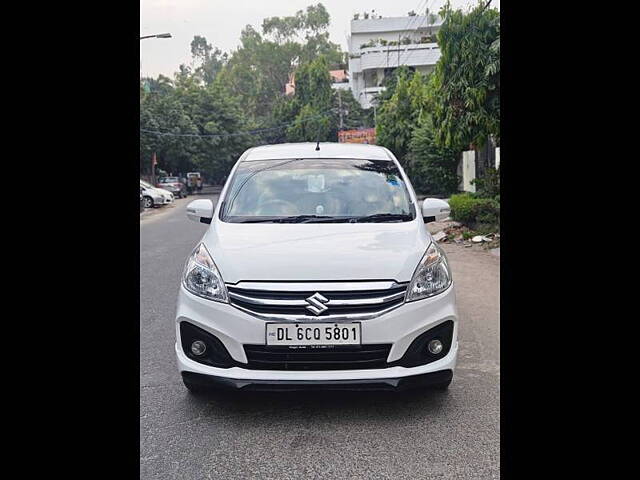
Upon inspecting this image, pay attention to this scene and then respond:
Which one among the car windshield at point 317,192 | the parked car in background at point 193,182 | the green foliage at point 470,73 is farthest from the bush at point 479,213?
Result: the parked car in background at point 193,182

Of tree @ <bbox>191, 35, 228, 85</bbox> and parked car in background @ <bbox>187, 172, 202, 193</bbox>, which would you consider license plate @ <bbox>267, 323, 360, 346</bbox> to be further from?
tree @ <bbox>191, 35, 228, 85</bbox>

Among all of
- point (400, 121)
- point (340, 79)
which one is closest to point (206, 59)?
point (340, 79)

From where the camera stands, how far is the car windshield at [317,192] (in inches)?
185

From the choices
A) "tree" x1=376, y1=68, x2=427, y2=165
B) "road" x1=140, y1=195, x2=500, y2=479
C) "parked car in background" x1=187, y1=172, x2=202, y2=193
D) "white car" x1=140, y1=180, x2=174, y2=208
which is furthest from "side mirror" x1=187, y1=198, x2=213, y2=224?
"parked car in background" x1=187, y1=172, x2=202, y2=193

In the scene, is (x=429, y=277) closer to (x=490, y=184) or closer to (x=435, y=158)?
(x=490, y=184)

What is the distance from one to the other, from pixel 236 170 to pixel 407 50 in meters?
48.7

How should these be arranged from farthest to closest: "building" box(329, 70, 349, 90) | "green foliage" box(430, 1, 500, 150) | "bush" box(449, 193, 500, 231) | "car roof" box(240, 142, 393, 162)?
"building" box(329, 70, 349, 90), "bush" box(449, 193, 500, 231), "green foliage" box(430, 1, 500, 150), "car roof" box(240, 142, 393, 162)

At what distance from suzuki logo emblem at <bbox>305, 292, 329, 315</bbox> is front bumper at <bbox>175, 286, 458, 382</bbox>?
0.24m

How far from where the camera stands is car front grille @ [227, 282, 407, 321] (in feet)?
12.3

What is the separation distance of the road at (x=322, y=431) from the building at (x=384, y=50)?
43983mm

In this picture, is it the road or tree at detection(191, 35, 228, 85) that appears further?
tree at detection(191, 35, 228, 85)
